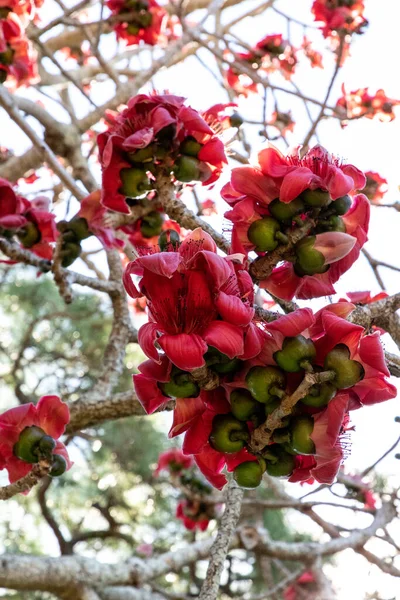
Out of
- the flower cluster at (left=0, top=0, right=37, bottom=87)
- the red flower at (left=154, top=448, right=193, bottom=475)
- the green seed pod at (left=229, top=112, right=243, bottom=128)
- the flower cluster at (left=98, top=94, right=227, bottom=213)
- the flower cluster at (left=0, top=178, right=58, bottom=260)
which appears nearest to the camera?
the flower cluster at (left=98, top=94, right=227, bottom=213)

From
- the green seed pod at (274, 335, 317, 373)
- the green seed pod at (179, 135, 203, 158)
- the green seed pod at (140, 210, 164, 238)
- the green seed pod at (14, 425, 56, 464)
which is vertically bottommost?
the green seed pod at (274, 335, 317, 373)

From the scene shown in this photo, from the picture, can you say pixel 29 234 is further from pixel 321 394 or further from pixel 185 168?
pixel 321 394

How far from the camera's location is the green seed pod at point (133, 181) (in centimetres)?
150

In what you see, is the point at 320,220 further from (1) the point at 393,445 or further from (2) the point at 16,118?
(2) the point at 16,118

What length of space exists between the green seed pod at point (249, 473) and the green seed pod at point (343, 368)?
20 cm

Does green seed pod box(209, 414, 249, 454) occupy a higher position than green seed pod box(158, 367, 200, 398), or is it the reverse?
green seed pod box(158, 367, 200, 398)

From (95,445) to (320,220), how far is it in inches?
137

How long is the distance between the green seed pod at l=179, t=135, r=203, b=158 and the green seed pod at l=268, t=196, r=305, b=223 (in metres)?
0.43

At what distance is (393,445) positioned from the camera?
1.68 m

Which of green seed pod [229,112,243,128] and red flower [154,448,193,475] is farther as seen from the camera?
red flower [154,448,193,475]

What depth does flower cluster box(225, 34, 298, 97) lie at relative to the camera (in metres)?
3.44

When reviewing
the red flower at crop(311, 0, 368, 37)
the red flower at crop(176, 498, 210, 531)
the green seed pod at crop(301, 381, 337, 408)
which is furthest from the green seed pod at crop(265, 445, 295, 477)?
the red flower at crop(311, 0, 368, 37)

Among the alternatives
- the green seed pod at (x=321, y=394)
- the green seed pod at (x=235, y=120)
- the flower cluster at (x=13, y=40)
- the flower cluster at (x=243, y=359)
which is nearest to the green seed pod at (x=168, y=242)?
the flower cluster at (x=243, y=359)

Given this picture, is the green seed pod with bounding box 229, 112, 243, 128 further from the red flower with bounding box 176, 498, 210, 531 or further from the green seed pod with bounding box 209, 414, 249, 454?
the red flower with bounding box 176, 498, 210, 531
